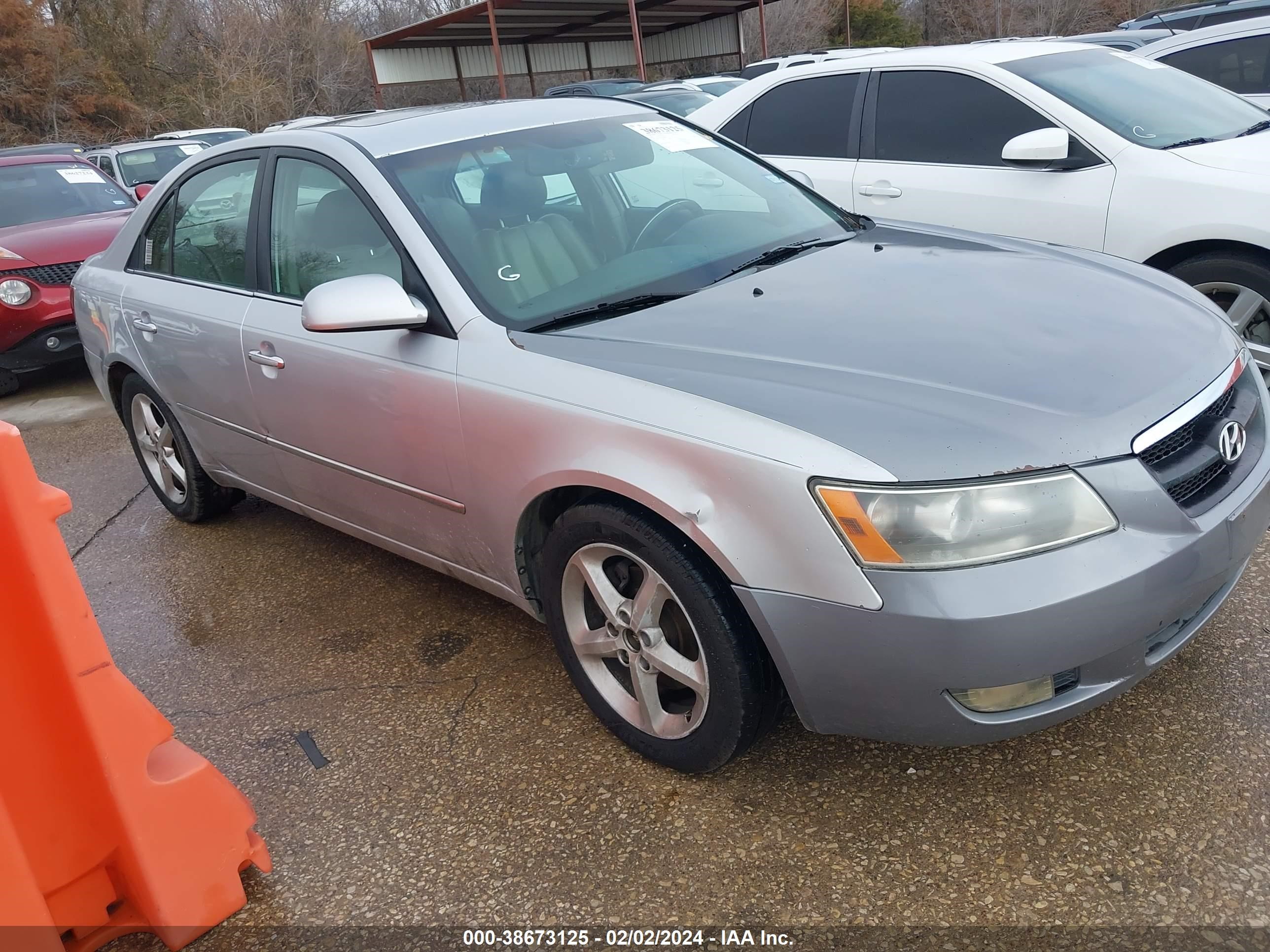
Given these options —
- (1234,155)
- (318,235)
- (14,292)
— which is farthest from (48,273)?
(1234,155)

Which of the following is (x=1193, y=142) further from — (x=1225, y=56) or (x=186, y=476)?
(x=186, y=476)

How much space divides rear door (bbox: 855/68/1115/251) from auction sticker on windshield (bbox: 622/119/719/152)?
157 cm

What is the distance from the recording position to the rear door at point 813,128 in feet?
17.4

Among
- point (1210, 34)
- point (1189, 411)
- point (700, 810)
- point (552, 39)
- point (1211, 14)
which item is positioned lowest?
point (700, 810)

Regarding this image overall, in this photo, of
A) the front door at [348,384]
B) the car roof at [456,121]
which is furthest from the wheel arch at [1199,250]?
the front door at [348,384]

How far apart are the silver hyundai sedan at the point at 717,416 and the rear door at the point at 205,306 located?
21 mm

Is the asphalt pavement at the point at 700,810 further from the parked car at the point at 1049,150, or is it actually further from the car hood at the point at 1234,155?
the car hood at the point at 1234,155

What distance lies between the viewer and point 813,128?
216 inches

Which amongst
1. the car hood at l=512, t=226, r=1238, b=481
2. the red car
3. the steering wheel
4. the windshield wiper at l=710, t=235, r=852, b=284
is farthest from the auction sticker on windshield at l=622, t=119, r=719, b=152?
the red car

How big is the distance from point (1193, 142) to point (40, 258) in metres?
7.31

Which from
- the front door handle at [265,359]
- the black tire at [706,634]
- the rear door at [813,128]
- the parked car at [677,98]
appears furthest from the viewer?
the parked car at [677,98]

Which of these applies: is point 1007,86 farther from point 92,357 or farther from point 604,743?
point 92,357

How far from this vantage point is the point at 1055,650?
2.00 m

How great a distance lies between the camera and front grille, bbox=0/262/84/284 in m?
7.25
